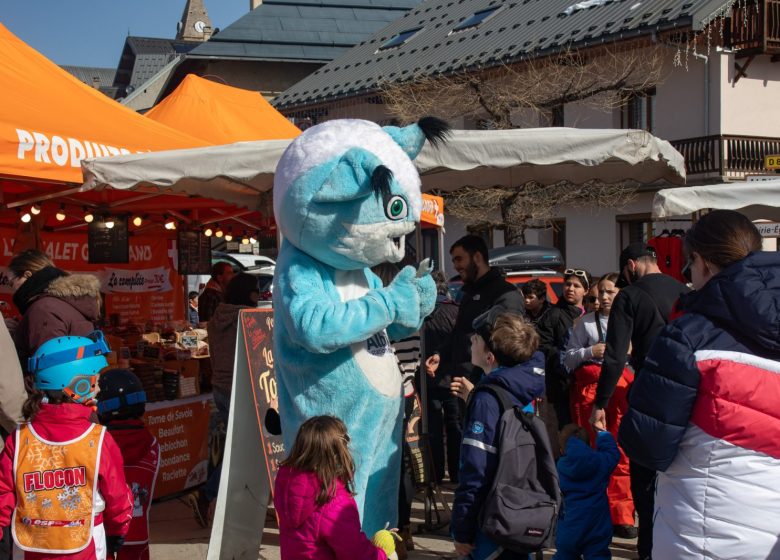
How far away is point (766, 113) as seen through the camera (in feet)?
77.4

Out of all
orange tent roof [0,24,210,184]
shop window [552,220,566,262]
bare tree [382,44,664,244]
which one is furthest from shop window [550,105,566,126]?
orange tent roof [0,24,210,184]

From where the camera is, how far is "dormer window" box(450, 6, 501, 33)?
1181 inches

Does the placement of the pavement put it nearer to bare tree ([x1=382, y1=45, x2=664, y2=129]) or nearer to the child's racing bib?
the child's racing bib

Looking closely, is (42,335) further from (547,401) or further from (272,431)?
(547,401)

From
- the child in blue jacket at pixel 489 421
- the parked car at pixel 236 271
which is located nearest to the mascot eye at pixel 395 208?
the child in blue jacket at pixel 489 421

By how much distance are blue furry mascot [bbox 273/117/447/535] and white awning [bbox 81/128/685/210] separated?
3.39 feet

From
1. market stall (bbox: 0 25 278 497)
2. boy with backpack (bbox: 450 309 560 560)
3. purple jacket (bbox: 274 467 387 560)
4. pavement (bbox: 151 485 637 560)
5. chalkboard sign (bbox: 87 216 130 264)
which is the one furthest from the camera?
chalkboard sign (bbox: 87 216 130 264)

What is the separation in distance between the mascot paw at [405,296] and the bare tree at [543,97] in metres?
17.7

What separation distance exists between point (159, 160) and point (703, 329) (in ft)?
11.9

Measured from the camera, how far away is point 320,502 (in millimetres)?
3135

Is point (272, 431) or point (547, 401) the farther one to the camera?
point (547, 401)

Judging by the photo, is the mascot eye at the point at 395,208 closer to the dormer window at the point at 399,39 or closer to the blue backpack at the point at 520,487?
the blue backpack at the point at 520,487

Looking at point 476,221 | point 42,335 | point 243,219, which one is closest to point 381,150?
point 42,335

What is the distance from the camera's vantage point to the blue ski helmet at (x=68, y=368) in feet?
12.3
